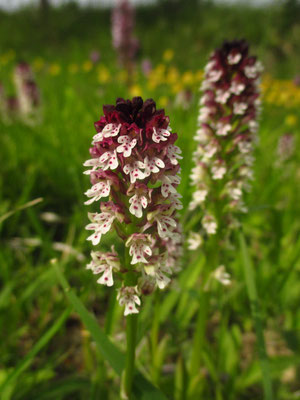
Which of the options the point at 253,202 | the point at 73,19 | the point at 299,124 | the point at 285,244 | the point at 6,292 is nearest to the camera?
the point at 6,292

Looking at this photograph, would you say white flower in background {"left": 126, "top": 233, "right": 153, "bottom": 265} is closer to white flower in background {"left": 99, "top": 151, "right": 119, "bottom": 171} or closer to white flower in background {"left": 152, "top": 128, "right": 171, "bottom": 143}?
white flower in background {"left": 99, "top": 151, "right": 119, "bottom": 171}

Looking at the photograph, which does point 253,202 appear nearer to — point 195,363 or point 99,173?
point 195,363

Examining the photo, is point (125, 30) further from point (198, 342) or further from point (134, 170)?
point (134, 170)

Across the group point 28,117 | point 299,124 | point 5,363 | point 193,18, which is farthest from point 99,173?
point 193,18

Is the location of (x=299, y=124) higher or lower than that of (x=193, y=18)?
lower

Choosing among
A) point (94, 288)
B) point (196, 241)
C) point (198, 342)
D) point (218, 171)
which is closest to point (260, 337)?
point (198, 342)

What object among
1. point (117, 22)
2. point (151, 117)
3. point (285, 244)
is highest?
point (117, 22)

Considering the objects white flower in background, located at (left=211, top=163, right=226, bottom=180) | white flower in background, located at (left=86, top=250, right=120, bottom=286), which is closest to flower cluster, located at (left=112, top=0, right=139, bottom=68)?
white flower in background, located at (left=211, top=163, right=226, bottom=180)
